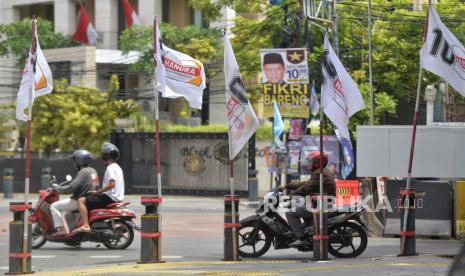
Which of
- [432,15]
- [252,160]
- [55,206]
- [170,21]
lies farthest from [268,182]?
[432,15]

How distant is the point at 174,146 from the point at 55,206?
22307mm

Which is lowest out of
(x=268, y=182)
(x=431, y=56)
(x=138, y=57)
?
(x=268, y=182)

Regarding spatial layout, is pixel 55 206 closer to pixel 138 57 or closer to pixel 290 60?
pixel 290 60

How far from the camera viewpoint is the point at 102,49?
53.2 meters

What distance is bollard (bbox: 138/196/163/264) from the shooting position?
12625mm

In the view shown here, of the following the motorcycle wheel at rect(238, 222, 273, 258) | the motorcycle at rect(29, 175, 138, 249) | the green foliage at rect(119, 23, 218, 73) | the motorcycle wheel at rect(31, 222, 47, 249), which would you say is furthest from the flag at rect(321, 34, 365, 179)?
the green foliage at rect(119, 23, 218, 73)

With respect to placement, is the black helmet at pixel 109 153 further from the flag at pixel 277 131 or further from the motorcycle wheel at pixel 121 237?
the flag at pixel 277 131

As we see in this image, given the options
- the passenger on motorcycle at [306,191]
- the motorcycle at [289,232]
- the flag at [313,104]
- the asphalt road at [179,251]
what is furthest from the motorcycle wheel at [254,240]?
the flag at [313,104]

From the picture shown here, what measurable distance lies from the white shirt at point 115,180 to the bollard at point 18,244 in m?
3.77

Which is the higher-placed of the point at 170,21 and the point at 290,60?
the point at 170,21

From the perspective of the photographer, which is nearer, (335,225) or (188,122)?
(335,225)

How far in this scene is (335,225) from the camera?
13.8 metres

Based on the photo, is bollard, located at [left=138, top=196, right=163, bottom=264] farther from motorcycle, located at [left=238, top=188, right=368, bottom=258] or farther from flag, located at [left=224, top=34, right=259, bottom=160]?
motorcycle, located at [left=238, top=188, right=368, bottom=258]

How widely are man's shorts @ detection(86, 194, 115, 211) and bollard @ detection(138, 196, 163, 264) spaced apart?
323 centimetres
